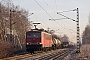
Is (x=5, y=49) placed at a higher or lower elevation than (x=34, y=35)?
lower

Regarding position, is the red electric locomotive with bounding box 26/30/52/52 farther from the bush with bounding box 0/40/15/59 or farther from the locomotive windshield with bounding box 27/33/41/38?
the bush with bounding box 0/40/15/59

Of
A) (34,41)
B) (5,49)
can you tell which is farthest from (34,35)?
(5,49)

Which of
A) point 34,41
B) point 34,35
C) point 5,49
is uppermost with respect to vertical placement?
point 34,35

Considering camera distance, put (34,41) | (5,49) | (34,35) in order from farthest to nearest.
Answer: (34,35) < (34,41) < (5,49)

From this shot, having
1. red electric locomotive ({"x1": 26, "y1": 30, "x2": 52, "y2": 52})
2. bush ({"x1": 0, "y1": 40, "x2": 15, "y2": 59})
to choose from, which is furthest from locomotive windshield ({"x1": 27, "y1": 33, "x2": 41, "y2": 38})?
Answer: bush ({"x1": 0, "y1": 40, "x2": 15, "y2": 59})

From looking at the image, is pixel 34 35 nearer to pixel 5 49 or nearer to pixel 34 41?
pixel 34 41

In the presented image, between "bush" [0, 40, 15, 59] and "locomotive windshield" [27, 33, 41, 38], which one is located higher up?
"locomotive windshield" [27, 33, 41, 38]

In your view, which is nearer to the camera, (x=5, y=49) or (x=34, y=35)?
(x=5, y=49)

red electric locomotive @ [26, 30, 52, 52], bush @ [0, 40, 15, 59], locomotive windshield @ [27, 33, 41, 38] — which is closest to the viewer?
bush @ [0, 40, 15, 59]

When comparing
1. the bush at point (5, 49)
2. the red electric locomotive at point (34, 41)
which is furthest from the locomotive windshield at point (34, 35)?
the bush at point (5, 49)

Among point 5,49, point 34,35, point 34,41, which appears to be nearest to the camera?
point 5,49

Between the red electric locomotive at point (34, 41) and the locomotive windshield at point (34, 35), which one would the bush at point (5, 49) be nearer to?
the red electric locomotive at point (34, 41)

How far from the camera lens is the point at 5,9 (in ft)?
182

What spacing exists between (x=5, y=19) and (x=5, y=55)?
25.6m
